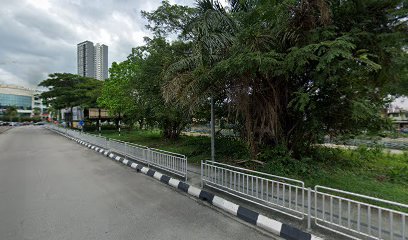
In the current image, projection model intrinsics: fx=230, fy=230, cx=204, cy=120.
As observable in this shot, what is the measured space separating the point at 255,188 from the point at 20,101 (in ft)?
359

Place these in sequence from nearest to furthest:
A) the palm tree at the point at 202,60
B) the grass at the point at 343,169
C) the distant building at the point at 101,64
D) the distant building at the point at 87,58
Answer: the grass at the point at 343,169, the palm tree at the point at 202,60, the distant building at the point at 101,64, the distant building at the point at 87,58

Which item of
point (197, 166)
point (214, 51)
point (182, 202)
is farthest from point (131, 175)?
point (214, 51)

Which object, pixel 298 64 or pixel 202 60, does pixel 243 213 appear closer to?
pixel 298 64

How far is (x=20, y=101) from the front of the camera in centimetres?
8775

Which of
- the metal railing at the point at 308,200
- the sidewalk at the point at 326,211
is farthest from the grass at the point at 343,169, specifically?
the sidewalk at the point at 326,211

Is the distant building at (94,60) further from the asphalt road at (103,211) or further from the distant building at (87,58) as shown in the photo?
the asphalt road at (103,211)

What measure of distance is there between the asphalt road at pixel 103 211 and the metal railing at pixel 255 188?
2.07 ft

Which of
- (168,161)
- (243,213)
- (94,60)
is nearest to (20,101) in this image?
(94,60)

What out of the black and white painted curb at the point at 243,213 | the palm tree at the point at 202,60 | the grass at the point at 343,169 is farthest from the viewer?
the palm tree at the point at 202,60

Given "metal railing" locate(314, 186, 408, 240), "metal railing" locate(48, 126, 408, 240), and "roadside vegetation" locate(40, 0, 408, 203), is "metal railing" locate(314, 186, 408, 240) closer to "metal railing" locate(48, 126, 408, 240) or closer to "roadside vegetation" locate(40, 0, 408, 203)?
"metal railing" locate(48, 126, 408, 240)

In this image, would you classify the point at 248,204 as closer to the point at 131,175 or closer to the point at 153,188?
the point at 153,188

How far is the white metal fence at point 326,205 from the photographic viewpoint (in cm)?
316

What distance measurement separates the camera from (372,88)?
5.60 meters

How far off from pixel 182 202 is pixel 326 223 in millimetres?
2777
